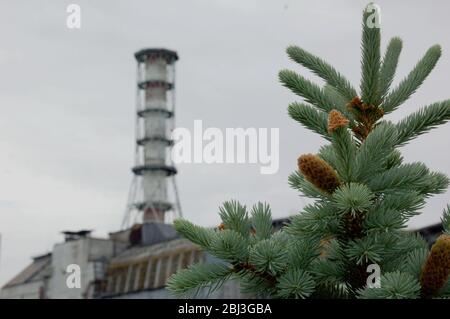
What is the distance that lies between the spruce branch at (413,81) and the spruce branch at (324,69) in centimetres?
25

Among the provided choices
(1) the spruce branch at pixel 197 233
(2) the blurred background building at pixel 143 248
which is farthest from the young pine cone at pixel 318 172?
(2) the blurred background building at pixel 143 248

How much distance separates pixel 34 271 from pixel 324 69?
89152 millimetres

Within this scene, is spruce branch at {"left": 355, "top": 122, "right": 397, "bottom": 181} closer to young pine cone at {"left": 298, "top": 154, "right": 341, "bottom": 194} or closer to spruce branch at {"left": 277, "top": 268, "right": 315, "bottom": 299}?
young pine cone at {"left": 298, "top": 154, "right": 341, "bottom": 194}

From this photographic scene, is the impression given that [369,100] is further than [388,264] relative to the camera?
Yes

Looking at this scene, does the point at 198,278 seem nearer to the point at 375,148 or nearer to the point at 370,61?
the point at 375,148

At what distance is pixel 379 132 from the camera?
4027 millimetres

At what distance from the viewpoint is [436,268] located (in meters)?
3.65

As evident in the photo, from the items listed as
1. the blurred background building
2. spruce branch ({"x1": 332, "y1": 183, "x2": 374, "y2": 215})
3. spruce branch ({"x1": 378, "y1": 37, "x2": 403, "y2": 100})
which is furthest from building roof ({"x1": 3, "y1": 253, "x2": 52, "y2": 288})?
spruce branch ({"x1": 332, "y1": 183, "x2": 374, "y2": 215})

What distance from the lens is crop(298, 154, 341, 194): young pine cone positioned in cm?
383

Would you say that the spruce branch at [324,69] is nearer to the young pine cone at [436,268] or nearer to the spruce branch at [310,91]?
the spruce branch at [310,91]

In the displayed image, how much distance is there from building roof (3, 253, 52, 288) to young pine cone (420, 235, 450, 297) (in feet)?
271

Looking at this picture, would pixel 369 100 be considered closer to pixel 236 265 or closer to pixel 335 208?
pixel 335 208
